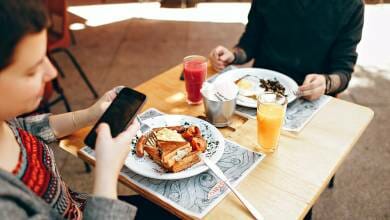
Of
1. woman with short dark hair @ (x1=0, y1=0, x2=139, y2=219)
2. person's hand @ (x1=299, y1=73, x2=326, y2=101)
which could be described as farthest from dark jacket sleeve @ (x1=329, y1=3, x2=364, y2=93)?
woman with short dark hair @ (x1=0, y1=0, x2=139, y2=219)

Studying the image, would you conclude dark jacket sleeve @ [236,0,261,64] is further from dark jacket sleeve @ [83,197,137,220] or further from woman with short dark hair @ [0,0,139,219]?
dark jacket sleeve @ [83,197,137,220]

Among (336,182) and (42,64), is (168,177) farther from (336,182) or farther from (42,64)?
(336,182)

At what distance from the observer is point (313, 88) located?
142cm

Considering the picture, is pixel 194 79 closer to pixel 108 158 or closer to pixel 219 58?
pixel 219 58

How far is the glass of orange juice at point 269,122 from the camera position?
3.87ft

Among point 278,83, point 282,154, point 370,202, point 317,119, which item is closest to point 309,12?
point 278,83

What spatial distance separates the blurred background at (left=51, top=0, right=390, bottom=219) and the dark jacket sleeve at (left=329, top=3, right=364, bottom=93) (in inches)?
33.1

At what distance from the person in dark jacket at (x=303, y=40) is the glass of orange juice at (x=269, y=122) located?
0.36 meters

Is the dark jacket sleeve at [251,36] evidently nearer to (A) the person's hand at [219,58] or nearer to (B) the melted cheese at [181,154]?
(A) the person's hand at [219,58]

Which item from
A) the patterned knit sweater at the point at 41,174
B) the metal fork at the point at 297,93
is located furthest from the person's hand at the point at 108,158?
the metal fork at the point at 297,93

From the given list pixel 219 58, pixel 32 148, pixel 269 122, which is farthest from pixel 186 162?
pixel 219 58

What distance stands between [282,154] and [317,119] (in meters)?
0.25

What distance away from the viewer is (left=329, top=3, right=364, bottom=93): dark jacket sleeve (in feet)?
5.35

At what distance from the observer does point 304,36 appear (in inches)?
69.7
